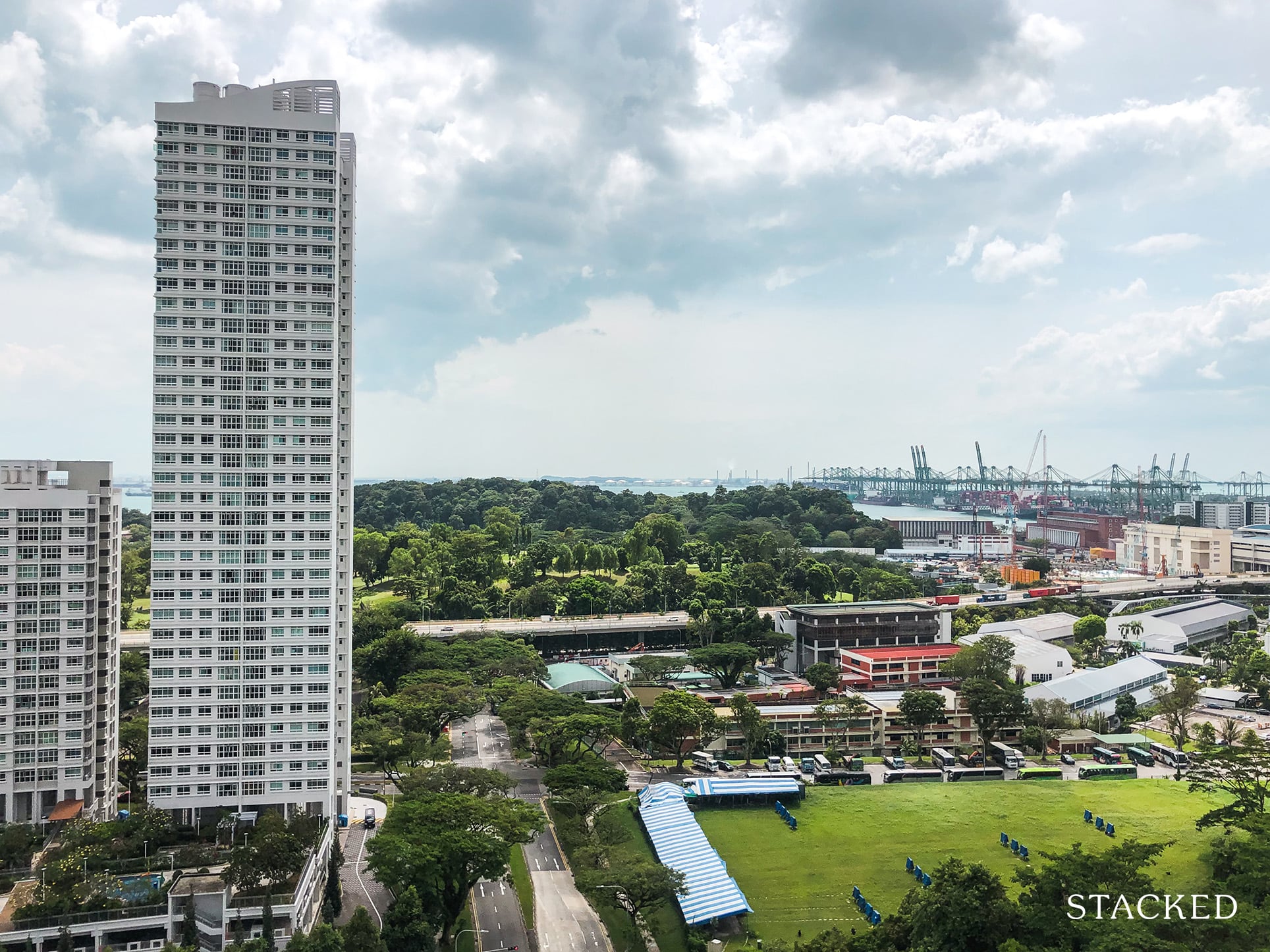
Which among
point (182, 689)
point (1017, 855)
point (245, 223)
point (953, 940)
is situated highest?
point (245, 223)

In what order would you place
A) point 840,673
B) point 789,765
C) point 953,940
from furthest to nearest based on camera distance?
1. point 840,673
2. point 789,765
3. point 953,940

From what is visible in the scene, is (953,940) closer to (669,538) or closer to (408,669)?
(408,669)

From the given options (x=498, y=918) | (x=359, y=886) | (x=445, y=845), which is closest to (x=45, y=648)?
(x=359, y=886)

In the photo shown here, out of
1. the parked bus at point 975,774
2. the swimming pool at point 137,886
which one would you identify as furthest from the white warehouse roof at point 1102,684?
the swimming pool at point 137,886

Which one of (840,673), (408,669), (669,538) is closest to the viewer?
(408,669)

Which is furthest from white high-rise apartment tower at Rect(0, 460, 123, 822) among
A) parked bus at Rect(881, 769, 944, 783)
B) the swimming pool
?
parked bus at Rect(881, 769, 944, 783)

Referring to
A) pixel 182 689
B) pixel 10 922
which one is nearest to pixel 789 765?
pixel 182 689
